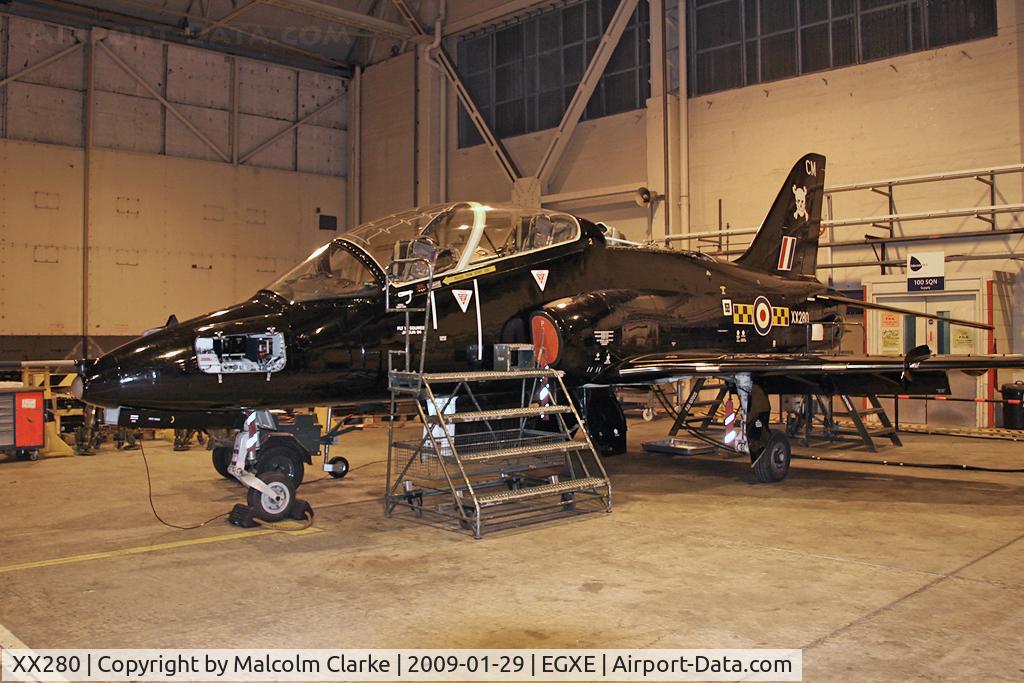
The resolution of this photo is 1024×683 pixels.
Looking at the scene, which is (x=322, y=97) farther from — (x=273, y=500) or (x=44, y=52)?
(x=273, y=500)

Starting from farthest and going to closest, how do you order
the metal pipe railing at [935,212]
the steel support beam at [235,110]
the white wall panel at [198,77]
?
the steel support beam at [235,110] → the white wall panel at [198,77] → the metal pipe railing at [935,212]

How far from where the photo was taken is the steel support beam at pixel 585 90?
18.3 meters

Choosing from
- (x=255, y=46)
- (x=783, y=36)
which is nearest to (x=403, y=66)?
(x=255, y=46)

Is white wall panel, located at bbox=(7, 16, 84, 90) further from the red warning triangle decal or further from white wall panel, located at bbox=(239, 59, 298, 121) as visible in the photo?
the red warning triangle decal

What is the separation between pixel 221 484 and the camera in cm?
854

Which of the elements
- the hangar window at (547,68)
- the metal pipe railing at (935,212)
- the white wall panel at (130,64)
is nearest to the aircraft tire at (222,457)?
the metal pipe railing at (935,212)

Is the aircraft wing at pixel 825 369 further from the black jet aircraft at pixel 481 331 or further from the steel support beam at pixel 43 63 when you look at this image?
the steel support beam at pixel 43 63

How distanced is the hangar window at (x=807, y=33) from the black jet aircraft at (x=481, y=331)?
7945mm

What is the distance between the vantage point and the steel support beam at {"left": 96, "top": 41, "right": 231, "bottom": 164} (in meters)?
19.8

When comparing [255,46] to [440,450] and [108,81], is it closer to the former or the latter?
[108,81]

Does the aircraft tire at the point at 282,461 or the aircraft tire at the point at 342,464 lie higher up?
the aircraft tire at the point at 282,461

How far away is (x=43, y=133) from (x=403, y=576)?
1819cm

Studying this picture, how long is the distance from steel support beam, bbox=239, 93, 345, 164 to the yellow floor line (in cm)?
1773

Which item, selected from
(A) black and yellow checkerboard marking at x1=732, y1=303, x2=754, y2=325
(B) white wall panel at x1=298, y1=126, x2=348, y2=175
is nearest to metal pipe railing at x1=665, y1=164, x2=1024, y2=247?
(A) black and yellow checkerboard marking at x1=732, y1=303, x2=754, y2=325
